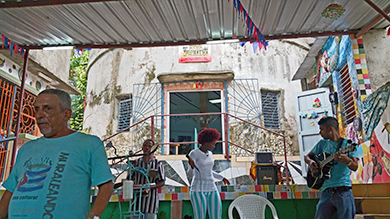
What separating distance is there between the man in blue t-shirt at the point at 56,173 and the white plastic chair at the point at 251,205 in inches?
103

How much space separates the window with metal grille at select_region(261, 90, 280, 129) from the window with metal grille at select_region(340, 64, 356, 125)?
12.8ft

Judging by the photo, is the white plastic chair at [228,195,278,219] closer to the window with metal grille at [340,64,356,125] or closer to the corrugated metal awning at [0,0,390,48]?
the corrugated metal awning at [0,0,390,48]

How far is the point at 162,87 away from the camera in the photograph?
427 inches

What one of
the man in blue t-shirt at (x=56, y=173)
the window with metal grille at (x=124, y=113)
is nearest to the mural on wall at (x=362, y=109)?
the man in blue t-shirt at (x=56, y=173)

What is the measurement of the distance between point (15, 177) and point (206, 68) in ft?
31.2

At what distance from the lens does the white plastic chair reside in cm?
397

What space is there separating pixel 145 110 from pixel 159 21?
6178mm

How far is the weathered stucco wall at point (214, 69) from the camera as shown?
35.9ft

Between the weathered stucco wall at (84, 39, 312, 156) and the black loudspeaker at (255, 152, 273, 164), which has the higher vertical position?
the weathered stucco wall at (84, 39, 312, 156)

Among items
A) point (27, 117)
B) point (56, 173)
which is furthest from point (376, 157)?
point (27, 117)

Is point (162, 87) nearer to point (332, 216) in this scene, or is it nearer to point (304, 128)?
Result: point (304, 128)

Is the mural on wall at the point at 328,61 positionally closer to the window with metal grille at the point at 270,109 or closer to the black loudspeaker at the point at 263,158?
the window with metal grille at the point at 270,109

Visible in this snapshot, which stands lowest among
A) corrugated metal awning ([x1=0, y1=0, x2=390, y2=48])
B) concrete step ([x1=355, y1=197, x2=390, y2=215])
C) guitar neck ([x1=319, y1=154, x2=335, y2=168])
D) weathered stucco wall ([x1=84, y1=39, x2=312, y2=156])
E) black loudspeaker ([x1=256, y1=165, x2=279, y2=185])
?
concrete step ([x1=355, y1=197, x2=390, y2=215])

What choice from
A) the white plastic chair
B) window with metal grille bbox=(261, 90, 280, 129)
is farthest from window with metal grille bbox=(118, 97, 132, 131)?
the white plastic chair
